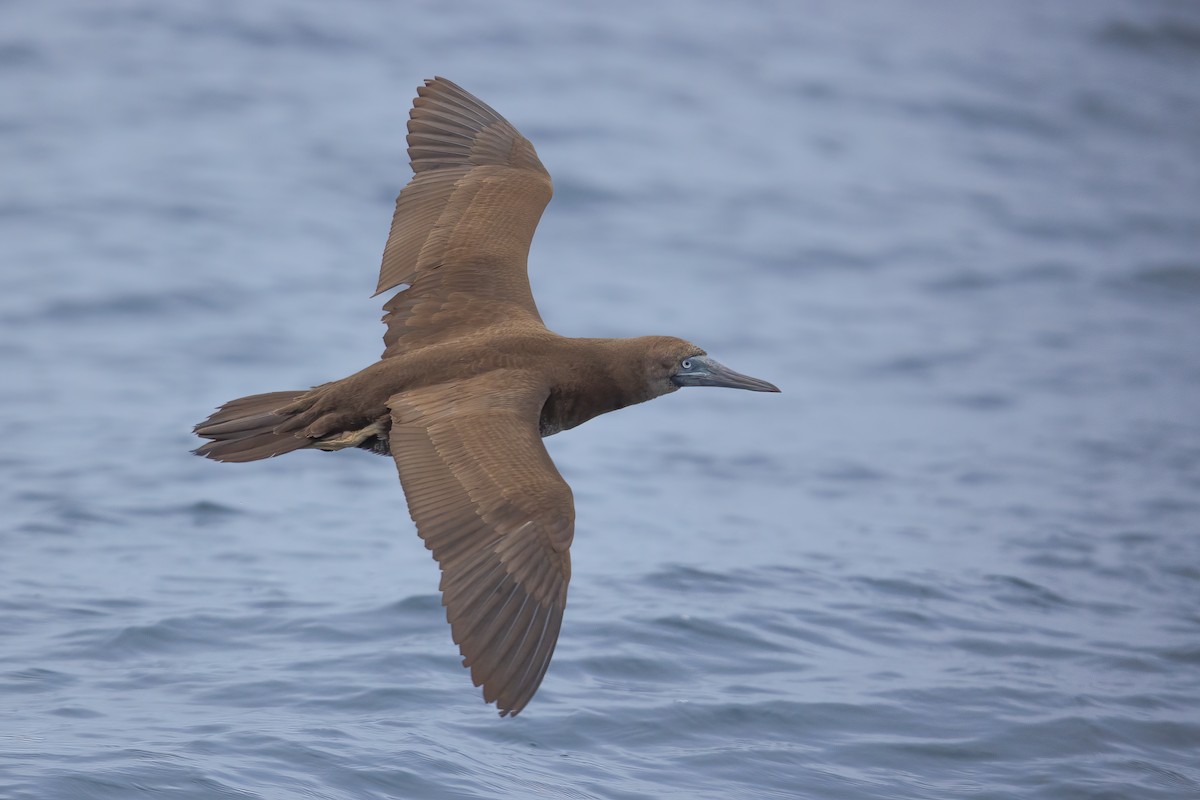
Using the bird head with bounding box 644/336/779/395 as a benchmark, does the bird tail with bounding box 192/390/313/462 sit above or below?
below

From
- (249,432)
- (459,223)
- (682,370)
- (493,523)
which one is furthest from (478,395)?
(459,223)

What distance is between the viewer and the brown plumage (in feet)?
20.0

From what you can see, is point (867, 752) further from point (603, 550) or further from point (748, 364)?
point (748, 364)

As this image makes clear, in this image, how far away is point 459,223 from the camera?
7.97m

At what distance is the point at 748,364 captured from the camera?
41.4ft

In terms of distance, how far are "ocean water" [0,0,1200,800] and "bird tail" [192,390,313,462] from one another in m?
1.14

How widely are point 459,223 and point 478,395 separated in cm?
142

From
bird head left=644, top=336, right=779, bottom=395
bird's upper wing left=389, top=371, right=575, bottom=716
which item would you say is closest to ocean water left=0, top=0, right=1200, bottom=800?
bird's upper wing left=389, top=371, right=575, bottom=716

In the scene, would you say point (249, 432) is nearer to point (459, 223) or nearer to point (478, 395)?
point (478, 395)

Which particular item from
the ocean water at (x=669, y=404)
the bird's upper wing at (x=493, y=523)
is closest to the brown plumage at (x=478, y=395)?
the bird's upper wing at (x=493, y=523)

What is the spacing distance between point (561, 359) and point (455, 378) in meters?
0.48

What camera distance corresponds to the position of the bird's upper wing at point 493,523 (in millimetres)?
5949

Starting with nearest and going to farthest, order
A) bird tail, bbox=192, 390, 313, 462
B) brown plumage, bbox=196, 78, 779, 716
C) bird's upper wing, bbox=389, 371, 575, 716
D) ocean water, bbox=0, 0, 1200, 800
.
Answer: bird's upper wing, bbox=389, 371, 575, 716 → brown plumage, bbox=196, 78, 779, 716 → bird tail, bbox=192, 390, 313, 462 → ocean water, bbox=0, 0, 1200, 800

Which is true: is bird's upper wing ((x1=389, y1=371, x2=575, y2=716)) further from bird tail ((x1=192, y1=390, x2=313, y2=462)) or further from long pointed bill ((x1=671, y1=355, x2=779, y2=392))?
long pointed bill ((x1=671, y1=355, x2=779, y2=392))
